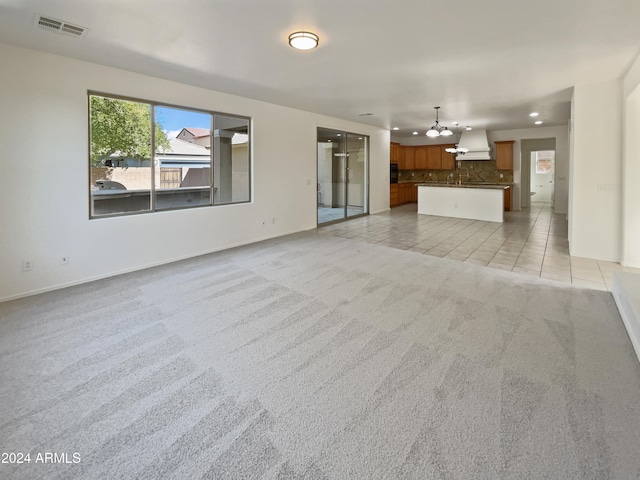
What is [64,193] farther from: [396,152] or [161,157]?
[396,152]

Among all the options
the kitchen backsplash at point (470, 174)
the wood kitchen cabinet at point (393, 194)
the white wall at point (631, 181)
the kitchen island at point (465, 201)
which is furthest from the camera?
the wood kitchen cabinet at point (393, 194)

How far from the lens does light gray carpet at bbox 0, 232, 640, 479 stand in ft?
5.43

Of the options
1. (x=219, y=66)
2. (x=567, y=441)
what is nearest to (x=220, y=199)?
(x=219, y=66)

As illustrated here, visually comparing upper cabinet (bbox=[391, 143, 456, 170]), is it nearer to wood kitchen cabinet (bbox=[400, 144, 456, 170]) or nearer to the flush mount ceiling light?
wood kitchen cabinet (bbox=[400, 144, 456, 170])

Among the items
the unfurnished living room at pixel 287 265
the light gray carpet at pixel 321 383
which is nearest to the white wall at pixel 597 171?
the unfurnished living room at pixel 287 265

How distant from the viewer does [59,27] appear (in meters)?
3.31

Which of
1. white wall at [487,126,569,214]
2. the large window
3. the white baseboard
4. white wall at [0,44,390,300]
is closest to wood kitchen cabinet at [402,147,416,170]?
white wall at [487,126,569,214]

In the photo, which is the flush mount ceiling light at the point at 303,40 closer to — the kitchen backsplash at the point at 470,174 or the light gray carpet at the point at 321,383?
the light gray carpet at the point at 321,383

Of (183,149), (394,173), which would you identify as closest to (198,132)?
(183,149)

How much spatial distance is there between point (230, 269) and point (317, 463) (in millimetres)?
3601

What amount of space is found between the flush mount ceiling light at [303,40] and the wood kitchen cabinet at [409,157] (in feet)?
34.9

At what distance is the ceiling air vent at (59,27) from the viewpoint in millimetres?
3177

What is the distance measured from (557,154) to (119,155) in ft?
38.5

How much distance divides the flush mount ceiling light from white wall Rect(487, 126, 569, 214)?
9848 mm
